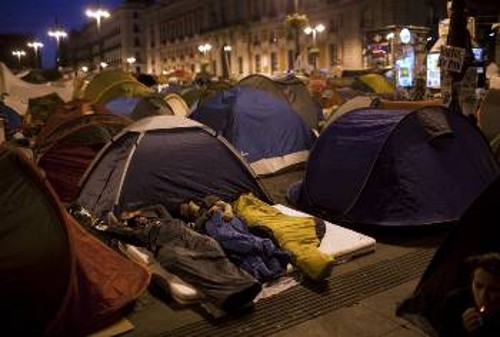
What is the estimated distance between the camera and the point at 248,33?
63.3 metres

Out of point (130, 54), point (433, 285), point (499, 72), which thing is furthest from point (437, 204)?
point (130, 54)

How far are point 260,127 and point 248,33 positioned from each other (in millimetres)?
55243

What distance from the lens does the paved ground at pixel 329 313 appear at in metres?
4.26

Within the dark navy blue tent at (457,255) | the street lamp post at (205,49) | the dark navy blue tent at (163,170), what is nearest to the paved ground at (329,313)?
the dark navy blue tent at (457,255)

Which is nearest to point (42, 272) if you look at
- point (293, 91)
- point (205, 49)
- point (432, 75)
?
point (293, 91)

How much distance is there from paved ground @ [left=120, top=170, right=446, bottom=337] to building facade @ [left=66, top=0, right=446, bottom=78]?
22.1 m

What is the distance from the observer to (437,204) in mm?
6207

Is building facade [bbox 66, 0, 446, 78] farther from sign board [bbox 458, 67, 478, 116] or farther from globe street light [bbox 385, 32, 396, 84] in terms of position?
sign board [bbox 458, 67, 478, 116]

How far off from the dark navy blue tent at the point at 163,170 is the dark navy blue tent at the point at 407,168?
3.84 feet

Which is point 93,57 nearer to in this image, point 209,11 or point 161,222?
point 209,11

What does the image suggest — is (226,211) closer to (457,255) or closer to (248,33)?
(457,255)

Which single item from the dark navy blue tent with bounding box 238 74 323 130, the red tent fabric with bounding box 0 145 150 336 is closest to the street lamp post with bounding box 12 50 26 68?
the dark navy blue tent with bounding box 238 74 323 130

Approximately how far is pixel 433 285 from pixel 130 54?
9682 centimetres

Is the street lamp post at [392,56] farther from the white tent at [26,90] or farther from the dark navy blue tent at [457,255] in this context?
the dark navy blue tent at [457,255]
